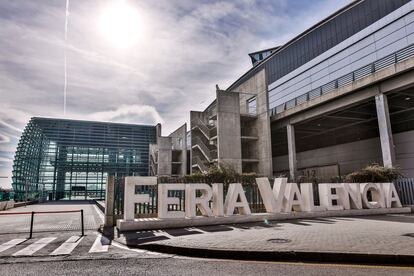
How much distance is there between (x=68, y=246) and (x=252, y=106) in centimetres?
3028

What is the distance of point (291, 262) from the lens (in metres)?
6.03

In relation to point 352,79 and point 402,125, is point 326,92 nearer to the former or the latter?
point 352,79

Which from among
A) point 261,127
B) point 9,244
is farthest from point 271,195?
point 261,127

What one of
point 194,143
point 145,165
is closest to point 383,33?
point 194,143

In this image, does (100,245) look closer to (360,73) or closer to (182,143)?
(360,73)

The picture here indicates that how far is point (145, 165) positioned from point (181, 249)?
265 feet

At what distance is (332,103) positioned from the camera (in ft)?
86.7

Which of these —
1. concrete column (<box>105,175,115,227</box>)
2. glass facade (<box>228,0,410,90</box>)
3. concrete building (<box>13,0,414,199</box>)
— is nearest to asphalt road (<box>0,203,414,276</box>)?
concrete column (<box>105,175,115,227</box>)

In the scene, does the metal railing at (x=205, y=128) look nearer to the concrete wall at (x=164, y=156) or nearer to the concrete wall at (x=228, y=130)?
the concrete wall at (x=228, y=130)

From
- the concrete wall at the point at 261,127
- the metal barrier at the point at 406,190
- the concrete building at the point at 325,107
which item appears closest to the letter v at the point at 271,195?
the concrete building at the point at 325,107

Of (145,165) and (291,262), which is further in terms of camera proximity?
(145,165)

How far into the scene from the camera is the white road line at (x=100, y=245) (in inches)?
293

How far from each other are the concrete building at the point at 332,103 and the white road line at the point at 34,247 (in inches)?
864

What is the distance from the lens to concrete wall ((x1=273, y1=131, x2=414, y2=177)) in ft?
98.4
